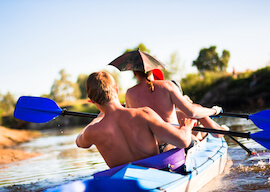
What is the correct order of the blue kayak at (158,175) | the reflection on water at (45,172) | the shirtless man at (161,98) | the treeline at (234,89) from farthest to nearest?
the treeline at (234,89) → the reflection on water at (45,172) → the shirtless man at (161,98) → the blue kayak at (158,175)

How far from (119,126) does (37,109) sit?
2478mm

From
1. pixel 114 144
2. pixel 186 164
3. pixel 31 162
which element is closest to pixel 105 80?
pixel 114 144

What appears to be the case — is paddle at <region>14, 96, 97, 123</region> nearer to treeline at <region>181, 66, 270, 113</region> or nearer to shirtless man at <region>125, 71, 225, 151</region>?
shirtless man at <region>125, 71, 225, 151</region>

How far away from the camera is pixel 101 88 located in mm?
2545

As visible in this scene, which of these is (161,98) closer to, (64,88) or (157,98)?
(157,98)

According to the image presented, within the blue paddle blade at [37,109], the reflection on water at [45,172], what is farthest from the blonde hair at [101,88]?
the reflection on water at [45,172]

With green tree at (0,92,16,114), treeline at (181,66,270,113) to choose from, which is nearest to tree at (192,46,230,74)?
treeline at (181,66,270,113)

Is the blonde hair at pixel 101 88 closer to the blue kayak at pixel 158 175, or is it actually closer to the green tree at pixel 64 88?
the blue kayak at pixel 158 175

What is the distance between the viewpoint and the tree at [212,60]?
49.9 meters

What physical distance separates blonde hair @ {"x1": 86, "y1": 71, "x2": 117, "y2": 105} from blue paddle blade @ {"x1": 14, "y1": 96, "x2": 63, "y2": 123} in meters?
2.18

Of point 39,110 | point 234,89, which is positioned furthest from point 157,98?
point 234,89

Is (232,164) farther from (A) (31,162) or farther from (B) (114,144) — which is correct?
(A) (31,162)

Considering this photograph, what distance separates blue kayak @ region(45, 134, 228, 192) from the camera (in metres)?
2.50

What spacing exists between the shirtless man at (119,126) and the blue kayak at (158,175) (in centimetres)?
20
